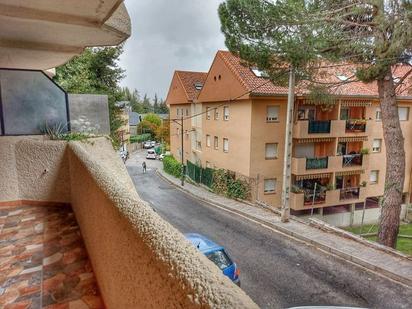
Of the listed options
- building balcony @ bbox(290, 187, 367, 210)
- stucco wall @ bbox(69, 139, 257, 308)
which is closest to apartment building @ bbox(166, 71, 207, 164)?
building balcony @ bbox(290, 187, 367, 210)

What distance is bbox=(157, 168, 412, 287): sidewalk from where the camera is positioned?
25.1 feet

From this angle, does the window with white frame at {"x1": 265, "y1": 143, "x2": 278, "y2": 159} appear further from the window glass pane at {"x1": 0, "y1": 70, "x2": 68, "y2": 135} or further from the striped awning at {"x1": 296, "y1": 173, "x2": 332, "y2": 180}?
the window glass pane at {"x1": 0, "y1": 70, "x2": 68, "y2": 135}

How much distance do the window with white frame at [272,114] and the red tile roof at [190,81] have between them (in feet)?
A: 33.6

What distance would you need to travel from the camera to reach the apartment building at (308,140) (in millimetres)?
15148

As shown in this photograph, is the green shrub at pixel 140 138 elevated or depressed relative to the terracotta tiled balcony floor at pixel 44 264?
depressed

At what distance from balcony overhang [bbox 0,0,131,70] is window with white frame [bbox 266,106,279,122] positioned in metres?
11.5

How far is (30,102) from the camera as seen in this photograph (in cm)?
561

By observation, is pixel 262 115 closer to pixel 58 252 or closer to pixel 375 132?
pixel 375 132

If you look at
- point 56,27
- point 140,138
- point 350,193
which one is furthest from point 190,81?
point 140,138

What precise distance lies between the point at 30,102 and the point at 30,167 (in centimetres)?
144

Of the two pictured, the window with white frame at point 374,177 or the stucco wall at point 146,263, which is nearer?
the stucco wall at point 146,263

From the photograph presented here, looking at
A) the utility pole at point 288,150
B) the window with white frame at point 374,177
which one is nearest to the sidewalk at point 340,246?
the utility pole at point 288,150

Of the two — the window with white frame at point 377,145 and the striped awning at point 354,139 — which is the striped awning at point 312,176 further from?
the window with white frame at point 377,145

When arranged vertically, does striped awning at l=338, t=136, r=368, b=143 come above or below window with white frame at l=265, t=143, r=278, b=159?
above
